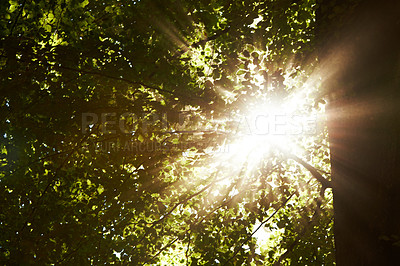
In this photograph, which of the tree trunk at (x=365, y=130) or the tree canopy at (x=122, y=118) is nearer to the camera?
the tree trunk at (x=365, y=130)

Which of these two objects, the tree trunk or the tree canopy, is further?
the tree canopy

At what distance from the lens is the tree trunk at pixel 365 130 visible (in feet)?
8.97

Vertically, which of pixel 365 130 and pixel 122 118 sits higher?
pixel 122 118

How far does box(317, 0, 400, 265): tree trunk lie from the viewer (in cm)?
273

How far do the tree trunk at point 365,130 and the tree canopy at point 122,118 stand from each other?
1.59 m

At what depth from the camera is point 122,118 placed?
505 centimetres

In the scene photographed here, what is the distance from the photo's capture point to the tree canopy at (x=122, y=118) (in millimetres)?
4570

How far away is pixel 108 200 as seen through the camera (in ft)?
17.1

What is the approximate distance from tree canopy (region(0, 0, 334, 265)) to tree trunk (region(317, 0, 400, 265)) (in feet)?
5.21

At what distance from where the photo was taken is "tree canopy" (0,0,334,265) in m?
4.57

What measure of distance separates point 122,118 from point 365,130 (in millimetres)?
3796

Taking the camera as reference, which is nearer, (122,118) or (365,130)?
(365,130)

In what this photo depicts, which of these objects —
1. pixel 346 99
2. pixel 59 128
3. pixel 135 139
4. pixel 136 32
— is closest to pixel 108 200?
pixel 135 139

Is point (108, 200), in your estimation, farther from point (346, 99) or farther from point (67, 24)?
point (346, 99)
